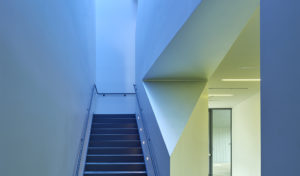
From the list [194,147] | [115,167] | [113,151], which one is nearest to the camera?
[194,147]

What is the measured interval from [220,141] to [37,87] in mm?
11166

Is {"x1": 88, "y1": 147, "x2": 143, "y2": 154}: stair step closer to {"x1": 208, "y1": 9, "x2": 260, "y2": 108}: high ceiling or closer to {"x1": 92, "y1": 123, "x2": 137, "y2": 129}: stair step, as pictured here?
{"x1": 92, "y1": 123, "x2": 137, "y2": 129}: stair step

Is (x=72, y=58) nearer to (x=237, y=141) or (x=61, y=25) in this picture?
(x=61, y=25)

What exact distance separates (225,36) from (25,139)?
281cm

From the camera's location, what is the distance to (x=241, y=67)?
638cm

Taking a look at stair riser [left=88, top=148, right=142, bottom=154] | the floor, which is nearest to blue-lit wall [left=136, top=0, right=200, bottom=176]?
stair riser [left=88, top=148, right=142, bottom=154]

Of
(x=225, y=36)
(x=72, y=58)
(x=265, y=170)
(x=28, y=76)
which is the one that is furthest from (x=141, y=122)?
(x=265, y=170)

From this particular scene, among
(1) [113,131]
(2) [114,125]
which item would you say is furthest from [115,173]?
(2) [114,125]

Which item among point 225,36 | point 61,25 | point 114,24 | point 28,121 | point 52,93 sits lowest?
point 28,121

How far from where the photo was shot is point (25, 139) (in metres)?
3.36

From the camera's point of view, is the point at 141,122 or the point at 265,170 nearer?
the point at 265,170

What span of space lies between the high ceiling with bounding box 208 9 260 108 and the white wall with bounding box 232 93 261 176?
0.67 metres

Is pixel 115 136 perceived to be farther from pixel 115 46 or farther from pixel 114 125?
pixel 115 46

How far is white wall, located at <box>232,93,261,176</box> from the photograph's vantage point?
1017cm
